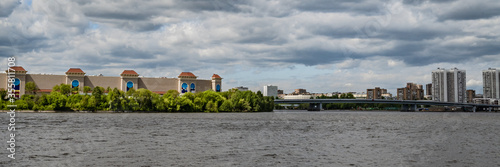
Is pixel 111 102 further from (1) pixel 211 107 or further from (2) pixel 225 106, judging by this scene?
(2) pixel 225 106

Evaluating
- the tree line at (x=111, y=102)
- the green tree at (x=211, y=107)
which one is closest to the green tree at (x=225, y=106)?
the green tree at (x=211, y=107)

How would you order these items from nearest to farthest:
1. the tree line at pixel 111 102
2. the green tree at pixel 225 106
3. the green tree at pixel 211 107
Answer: the tree line at pixel 111 102
the green tree at pixel 211 107
the green tree at pixel 225 106

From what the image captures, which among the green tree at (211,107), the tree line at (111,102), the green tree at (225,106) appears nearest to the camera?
the tree line at (111,102)

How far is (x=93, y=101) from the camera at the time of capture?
159m

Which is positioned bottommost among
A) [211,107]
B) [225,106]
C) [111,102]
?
[211,107]

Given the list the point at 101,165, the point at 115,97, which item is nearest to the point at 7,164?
the point at 101,165

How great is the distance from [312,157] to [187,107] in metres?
133

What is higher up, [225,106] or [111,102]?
[111,102]

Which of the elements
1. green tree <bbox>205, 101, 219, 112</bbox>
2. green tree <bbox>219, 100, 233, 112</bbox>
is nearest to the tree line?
green tree <bbox>205, 101, 219, 112</bbox>

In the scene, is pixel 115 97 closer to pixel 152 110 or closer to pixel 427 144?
pixel 152 110

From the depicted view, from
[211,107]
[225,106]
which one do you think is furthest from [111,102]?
[225,106]

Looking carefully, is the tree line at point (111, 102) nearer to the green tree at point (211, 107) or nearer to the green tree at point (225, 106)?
the green tree at point (211, 107)

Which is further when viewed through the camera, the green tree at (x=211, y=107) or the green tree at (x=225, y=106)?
the green tree at (x=225, y=106)

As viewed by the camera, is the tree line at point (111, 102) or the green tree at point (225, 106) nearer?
the tree line at point (111, 102)
